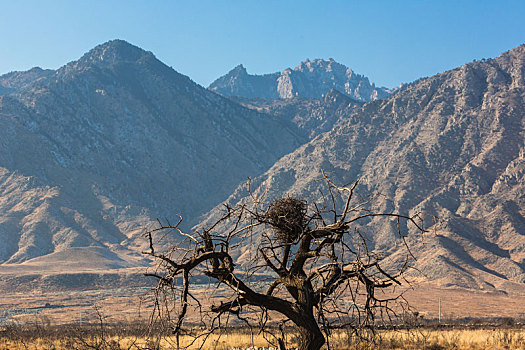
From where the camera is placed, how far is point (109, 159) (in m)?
152

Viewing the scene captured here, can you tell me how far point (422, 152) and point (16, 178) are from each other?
322 feet

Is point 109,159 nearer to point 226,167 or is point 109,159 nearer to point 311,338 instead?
point 226,167

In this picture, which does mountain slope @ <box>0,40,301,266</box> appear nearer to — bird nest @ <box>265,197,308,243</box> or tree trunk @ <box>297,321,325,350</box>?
bird nest @ <box>265,197,308,243</box>

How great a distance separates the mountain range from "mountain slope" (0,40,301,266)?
442mm

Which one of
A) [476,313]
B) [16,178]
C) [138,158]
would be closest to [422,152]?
[476,313]

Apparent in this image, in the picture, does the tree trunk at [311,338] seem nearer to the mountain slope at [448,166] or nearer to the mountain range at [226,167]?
the mountain slope at [448,166]

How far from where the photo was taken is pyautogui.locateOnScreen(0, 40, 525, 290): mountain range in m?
101

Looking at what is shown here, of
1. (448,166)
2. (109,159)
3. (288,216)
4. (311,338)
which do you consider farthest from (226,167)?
(311,338)

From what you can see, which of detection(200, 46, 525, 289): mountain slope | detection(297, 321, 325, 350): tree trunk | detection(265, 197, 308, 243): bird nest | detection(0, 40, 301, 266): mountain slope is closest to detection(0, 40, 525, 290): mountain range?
detection(200, 46, 525, 289): mountain slope

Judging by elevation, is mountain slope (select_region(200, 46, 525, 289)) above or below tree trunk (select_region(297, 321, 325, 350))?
above

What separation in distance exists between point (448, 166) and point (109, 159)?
298 ft

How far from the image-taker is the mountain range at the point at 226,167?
100688 millimetres

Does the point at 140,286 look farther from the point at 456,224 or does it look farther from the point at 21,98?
the point at 21,98

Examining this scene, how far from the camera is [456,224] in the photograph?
99.9 metres
